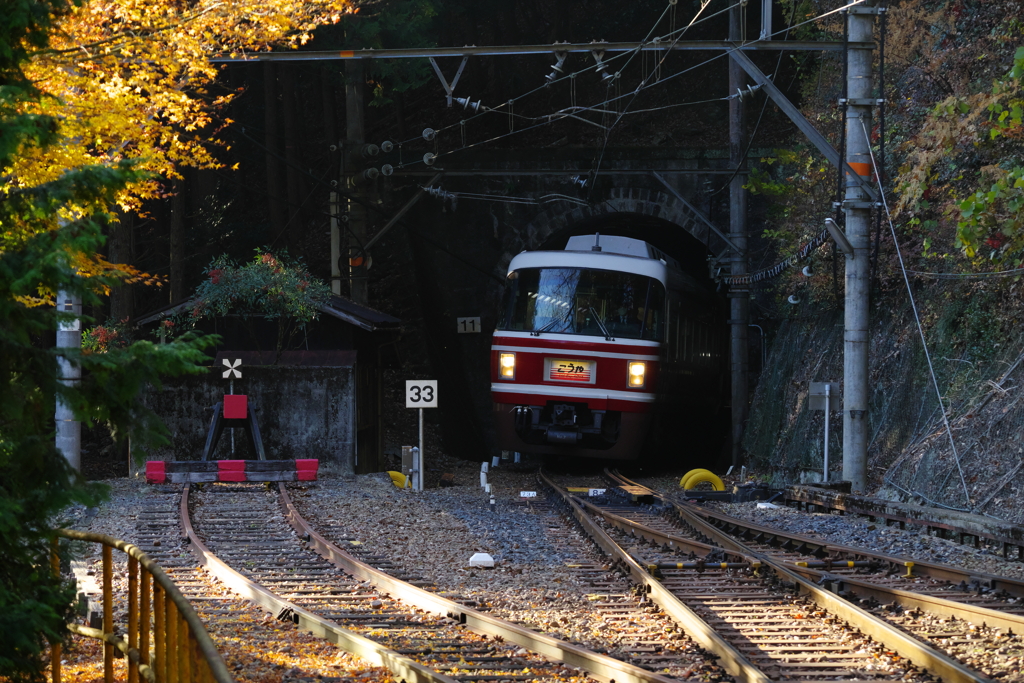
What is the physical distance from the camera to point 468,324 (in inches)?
1005

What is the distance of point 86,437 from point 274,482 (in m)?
12.7

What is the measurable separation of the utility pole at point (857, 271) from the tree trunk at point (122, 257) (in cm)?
1275

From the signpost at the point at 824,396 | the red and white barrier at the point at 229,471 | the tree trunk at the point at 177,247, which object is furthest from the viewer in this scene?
the tree trunk at the point at 177,247

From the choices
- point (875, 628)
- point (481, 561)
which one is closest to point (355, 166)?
point (481, 561)

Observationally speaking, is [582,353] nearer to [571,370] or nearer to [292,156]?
[571,370]

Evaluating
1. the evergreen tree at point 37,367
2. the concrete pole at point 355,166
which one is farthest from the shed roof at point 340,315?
the evergreen tree at point 37,367

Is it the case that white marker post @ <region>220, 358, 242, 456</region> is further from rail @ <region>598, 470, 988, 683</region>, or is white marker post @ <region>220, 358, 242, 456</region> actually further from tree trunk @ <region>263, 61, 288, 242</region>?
tree trunk @ <region>263, 61, 288, 242</region>

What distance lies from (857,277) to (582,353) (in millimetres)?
4713

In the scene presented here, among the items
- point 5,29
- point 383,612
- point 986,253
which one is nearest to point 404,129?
point 986,253

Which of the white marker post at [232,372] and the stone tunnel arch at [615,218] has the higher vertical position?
the stone tunnel arch at [615,218]

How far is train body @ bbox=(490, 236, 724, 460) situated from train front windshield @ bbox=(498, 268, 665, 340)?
0.6 inches

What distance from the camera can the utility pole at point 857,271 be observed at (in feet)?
44.6

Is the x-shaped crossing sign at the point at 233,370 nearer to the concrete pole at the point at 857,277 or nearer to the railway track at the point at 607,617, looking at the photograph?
the railway track at the point at 607,617

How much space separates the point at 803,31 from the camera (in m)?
24.2
